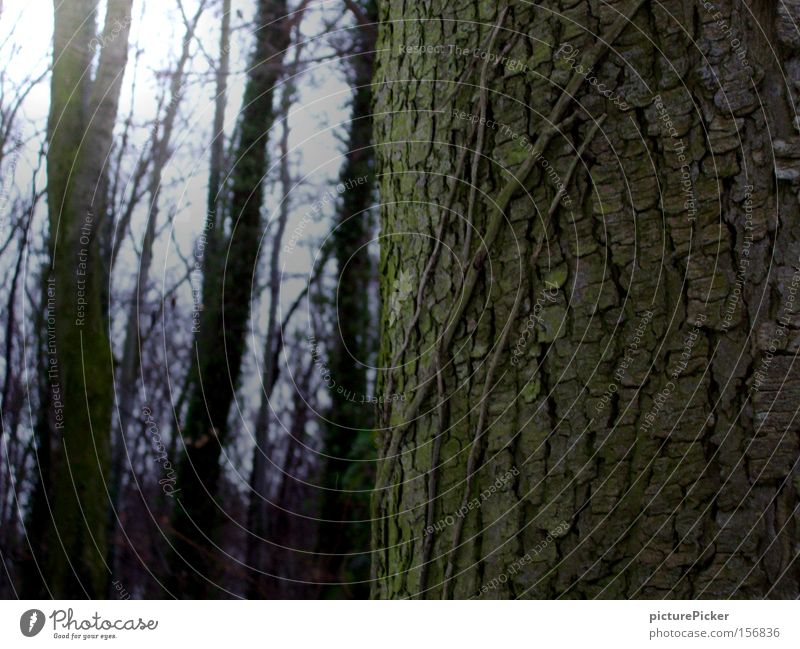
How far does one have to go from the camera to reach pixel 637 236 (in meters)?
1.14

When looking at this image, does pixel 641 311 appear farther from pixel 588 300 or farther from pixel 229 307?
pixel 229 307

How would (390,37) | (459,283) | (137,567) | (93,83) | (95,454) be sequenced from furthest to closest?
(137,567) < (95,454) < (93,83) < (390,37) < (459,283)

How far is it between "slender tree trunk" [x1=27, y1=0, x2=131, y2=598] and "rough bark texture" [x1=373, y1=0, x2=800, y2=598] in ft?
4.36

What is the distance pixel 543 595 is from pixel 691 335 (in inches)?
20.9

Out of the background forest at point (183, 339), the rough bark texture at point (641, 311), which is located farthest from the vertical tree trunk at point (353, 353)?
the rough bark texture at point (641, 311)

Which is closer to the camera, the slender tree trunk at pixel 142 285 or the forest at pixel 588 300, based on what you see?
the forest at pixel 588 300

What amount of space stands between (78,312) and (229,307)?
29.2 inches

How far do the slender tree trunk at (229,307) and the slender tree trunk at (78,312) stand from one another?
1.43ft

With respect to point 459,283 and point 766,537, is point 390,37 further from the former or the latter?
point 766,537

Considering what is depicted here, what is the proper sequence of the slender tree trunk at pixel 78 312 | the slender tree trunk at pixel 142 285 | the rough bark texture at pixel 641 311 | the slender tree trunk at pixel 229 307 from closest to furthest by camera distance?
the rough bark texture at pixel 641 311 < the slender tree trunk at pixel 78 312 < the slender tree trunk at pixel 142 285 < the slender tree trunk at pixel 229 307

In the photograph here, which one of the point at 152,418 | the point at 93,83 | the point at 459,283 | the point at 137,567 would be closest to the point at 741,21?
the point at 459,283

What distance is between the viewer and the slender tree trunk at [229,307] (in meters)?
2.77

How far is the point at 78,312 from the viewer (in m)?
2.28

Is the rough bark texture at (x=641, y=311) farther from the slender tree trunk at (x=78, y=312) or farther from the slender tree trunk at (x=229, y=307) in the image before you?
the slender tree trunk at (x=229, y=307)
